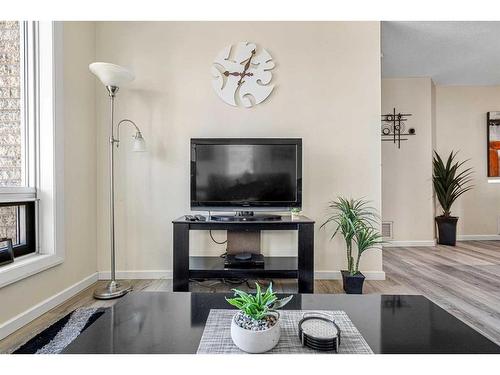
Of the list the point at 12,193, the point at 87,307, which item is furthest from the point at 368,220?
the point at 12,193

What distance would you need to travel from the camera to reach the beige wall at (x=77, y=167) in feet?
7.42

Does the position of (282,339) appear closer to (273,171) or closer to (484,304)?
(273,171)

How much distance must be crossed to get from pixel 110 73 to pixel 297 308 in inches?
84.5

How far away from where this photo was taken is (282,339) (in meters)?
0.90

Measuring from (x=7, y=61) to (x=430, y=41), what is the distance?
4071mm

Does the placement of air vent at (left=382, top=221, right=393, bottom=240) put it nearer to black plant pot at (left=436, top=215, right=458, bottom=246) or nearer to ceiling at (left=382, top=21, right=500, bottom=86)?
black plant pot at (left=436, top=215, right=458, bottom=246)

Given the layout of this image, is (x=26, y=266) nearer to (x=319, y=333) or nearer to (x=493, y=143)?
(x=319, y=333)

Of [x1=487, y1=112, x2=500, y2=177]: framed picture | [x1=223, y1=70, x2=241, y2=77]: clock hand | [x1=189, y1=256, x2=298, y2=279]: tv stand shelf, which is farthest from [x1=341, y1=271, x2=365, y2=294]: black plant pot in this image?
[x1=487, y1=112, x2=500, y2=177]: framed picture

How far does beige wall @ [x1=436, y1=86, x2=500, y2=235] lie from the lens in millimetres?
4633

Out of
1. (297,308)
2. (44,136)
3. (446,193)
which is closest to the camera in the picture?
(297,308)

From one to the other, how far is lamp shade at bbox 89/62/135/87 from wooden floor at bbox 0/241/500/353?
1.73 m

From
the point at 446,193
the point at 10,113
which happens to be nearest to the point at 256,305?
the point at 10,113

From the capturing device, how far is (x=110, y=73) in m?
2.21

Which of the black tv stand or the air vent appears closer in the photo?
the black tv stand
